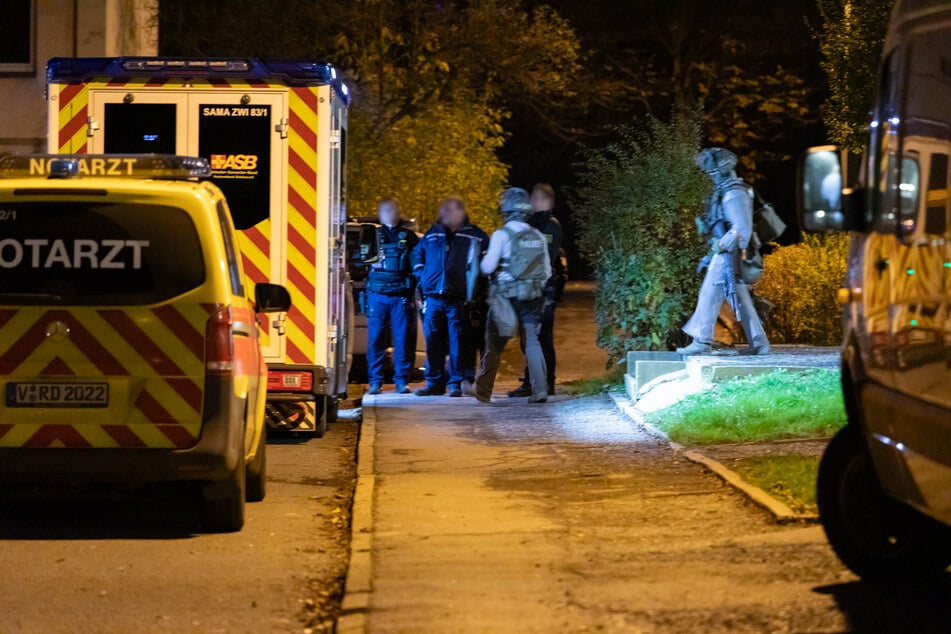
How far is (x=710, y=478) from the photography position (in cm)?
967

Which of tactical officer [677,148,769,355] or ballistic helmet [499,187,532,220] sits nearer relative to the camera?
tactical officer [677,148,769,355]

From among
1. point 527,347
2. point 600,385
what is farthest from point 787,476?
point 600,385

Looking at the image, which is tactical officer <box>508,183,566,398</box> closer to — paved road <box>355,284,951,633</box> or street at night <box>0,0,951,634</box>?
street at night <box>0,0,951,634</box>

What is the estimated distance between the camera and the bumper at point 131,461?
781cm

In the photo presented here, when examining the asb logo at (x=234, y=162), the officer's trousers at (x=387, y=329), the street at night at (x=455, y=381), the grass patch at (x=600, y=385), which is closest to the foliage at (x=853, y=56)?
the street at night at (x=455, y=381)

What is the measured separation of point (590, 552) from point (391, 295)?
781cm

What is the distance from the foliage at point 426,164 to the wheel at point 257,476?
16606 millimetres

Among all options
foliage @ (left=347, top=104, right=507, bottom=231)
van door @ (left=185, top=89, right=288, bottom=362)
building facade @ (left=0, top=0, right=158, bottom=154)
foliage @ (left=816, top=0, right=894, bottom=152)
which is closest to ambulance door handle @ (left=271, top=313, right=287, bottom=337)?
van door @ (left=185, top=89, right=288, bottom=362)

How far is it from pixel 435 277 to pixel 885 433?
884 cm

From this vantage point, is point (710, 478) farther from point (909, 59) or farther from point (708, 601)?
point (909, 59)

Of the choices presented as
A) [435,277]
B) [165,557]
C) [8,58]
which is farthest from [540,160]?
[165,557]

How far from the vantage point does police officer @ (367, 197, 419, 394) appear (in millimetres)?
15117

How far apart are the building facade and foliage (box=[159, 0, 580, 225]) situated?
10.1 ft

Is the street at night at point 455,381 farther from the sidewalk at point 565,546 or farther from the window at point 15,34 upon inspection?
the window at point 15,34
